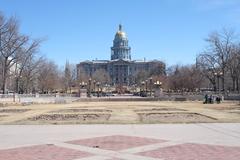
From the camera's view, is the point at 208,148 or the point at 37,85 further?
the point at 37,85

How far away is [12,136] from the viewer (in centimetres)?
1727

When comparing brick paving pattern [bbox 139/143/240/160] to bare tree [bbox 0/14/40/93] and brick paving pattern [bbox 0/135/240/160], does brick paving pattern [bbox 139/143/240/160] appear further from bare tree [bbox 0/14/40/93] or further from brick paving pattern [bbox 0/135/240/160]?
bare tree [bbox 0/14/40/93]

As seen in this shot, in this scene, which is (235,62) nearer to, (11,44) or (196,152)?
(11,44)

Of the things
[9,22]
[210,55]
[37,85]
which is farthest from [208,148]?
[37,85]

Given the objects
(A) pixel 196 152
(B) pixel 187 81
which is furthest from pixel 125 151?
(B) pixel 187 81

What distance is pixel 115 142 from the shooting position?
48.8 feet

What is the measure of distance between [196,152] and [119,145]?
2.67 metres

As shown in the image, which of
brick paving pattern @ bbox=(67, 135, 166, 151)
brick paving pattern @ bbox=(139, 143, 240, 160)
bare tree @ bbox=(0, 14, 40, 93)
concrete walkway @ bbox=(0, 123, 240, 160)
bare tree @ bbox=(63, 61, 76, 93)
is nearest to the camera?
brick paving pattern @ bbox=(139, 143, 240, 160)

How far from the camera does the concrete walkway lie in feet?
38.9

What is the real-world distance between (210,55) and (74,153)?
78.5 metres

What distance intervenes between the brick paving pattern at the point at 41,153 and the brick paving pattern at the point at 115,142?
123 cm

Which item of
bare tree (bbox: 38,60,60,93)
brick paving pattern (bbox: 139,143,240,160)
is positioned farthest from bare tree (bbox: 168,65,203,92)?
brick paving pattern (bbox: 139,143,240,160)

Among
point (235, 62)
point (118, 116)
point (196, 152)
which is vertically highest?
point (235, 62)

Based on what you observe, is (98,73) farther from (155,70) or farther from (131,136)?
(131,136)
